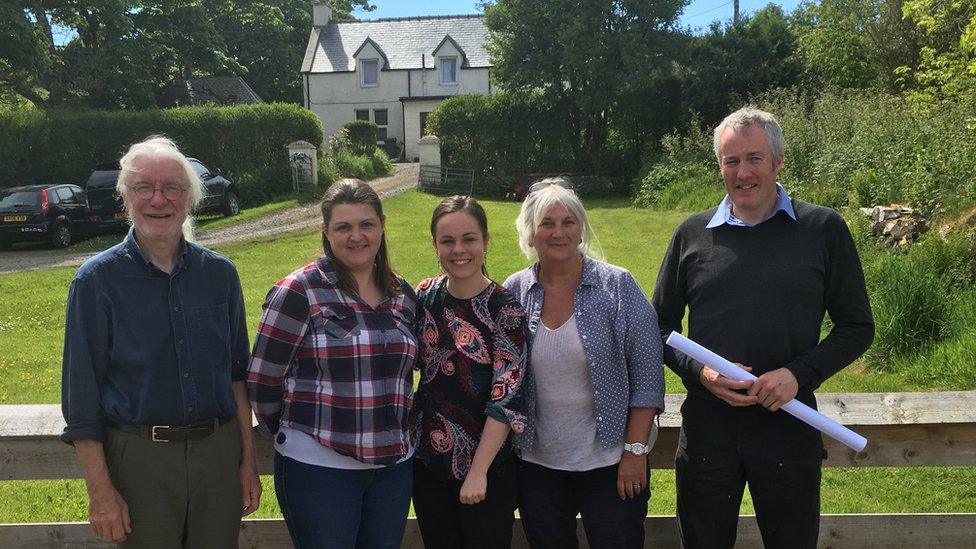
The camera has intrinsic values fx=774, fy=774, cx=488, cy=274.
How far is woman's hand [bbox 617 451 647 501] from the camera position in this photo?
2537 millimetres

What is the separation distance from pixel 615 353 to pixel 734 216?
2.11 ft

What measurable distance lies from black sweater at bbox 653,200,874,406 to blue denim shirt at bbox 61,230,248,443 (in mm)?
1549

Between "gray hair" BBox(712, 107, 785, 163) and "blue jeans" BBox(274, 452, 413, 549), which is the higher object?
"gray hair" BBox(712, 107, 785, 163)

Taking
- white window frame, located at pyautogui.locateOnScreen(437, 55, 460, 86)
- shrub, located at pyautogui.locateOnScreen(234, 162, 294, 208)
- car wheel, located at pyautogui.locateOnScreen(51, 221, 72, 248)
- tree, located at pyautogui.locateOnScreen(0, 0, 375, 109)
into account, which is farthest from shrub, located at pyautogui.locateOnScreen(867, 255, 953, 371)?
white window frame, located at pyautogui.locateOnScreen(437, 55, 460, 86)

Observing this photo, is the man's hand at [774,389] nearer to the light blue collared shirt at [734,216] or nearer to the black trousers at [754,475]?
the black trousers at [754,475]

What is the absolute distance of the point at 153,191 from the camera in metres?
2.36

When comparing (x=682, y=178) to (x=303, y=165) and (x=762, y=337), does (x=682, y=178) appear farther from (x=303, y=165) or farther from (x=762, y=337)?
(x=762, y=337)

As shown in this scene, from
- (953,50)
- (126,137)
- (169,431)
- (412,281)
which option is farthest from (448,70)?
(169,431)

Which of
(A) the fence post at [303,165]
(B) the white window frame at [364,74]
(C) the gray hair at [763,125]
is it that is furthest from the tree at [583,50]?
(C) the gray hair at [763,125]

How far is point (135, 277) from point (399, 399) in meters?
0.88

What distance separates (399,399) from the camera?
2.46 m

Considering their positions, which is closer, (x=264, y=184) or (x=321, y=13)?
(x=264, y=184)

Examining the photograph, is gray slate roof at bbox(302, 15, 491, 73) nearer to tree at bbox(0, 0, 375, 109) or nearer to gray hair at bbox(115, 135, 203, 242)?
tree at bbox(0, 0, 375, 109)

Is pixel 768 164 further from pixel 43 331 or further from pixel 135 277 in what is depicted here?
pixel 43 331
